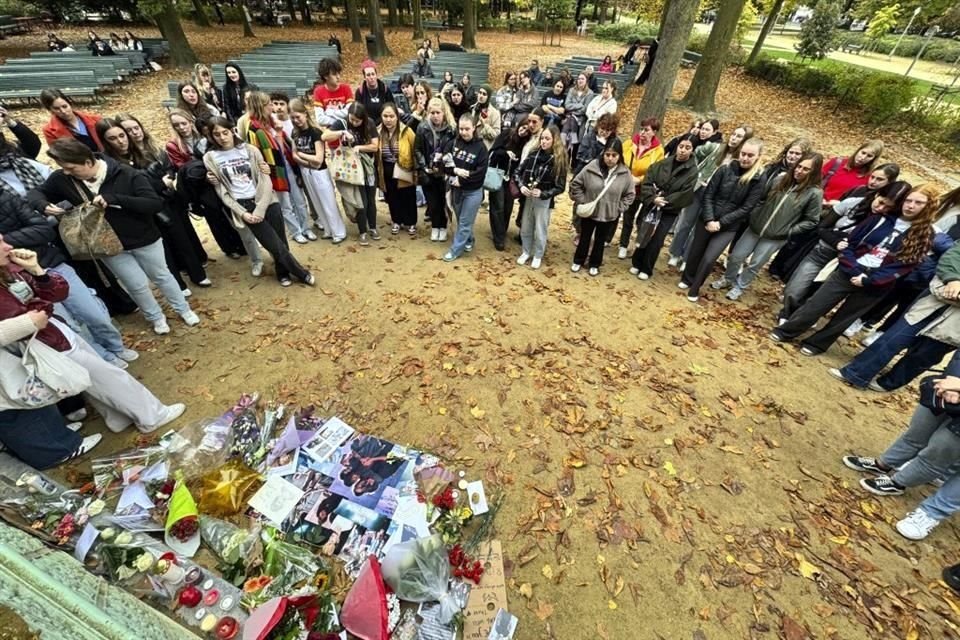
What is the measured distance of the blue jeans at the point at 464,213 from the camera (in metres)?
5.90

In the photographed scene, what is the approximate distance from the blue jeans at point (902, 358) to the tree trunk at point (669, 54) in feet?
Answer: 25.8

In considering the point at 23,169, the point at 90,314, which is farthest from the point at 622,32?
the point at 90,314

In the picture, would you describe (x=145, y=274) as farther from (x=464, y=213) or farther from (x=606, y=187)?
(x=606, y=187)

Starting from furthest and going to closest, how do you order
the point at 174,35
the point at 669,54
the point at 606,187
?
the point at 174,35 < the point at 669,54 < the point at 606,187

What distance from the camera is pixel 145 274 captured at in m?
4.31

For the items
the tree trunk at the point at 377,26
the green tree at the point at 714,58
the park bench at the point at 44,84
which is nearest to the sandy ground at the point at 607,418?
the green tree at the point at 714,58

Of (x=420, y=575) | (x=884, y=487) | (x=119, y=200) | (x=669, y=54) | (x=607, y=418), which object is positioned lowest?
(x=607, y=418)

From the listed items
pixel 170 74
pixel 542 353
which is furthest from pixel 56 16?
pixel 542 353

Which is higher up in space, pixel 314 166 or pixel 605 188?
pixel 605 188

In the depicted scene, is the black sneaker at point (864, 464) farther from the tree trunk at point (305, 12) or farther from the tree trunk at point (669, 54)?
the tree trunk at point (305, 12)

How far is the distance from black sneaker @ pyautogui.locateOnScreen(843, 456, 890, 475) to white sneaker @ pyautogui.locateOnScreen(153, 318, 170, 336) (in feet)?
23.9

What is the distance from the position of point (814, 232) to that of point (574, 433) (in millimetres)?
4846

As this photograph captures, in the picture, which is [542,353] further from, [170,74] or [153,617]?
[170,74]

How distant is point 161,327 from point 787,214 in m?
7.69
